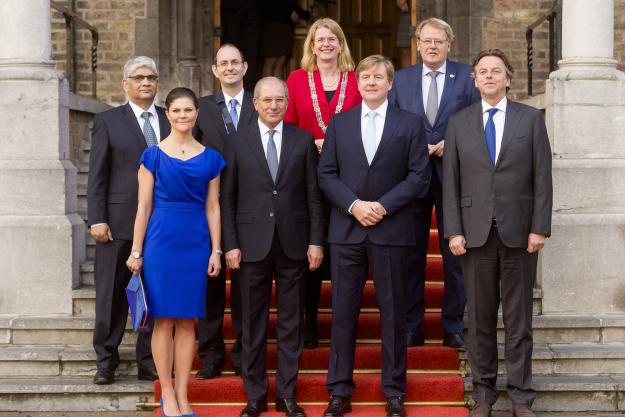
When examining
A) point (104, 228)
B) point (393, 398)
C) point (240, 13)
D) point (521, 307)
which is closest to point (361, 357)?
point (393, 398)

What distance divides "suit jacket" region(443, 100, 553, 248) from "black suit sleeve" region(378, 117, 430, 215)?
0.42 ft

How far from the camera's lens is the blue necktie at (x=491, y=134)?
22.5 ft

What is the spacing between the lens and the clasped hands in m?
6.80

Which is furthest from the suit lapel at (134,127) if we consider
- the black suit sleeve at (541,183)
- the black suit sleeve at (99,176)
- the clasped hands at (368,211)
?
the black suit sleeve at (541,183)

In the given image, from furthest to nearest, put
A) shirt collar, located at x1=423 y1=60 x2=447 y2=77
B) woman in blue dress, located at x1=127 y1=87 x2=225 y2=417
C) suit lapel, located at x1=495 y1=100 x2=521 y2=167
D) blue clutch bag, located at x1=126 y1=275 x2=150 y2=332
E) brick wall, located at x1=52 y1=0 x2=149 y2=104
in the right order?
brick wall, located at x1=52 y1=0 x2=149 y2=104
shirt collar, located at x1=423 y1=60 x2=447 y2=77
suit lapel, located at x1=495 y1=100 x2=521 y2=167
woman in blue dress, located at x1=127 y1=87 x2=225 y2=417
blue clutch bag, located at x1=126 y1=275 x2=150 y2=332

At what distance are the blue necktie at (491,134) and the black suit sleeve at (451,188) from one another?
0.56 feet

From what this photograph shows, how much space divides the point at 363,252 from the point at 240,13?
5711mm

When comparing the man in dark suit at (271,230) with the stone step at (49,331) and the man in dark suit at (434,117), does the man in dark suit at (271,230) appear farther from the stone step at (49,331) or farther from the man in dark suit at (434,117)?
the stone step at (49,331)

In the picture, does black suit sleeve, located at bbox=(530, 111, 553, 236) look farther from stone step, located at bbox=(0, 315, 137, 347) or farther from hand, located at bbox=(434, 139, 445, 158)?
stone step, located at bbox=(0, 315, 137, 347)

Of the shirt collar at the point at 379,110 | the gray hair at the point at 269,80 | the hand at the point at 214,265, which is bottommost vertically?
the hand at the point at 214,265

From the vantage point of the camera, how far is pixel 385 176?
691 centimetres

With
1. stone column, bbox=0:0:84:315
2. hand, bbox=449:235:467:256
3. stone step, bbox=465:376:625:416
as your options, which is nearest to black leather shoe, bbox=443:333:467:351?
stone step, bbox=465:376:625:416

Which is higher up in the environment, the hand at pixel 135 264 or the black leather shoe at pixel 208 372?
the hand at pixel 135 264

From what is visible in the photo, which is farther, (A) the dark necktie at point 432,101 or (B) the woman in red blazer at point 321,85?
(A) the dark necktie at point 432,101
